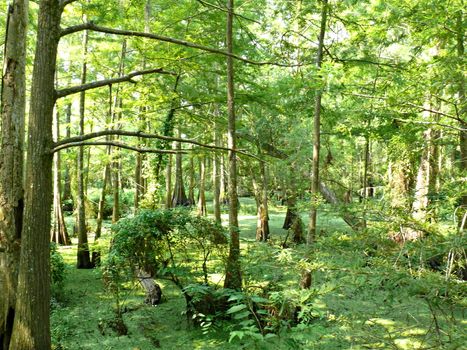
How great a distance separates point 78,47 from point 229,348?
7.84 m

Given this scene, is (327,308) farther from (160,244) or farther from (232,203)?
(160,244)

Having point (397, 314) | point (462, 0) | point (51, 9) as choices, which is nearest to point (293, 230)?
point (397, 314)

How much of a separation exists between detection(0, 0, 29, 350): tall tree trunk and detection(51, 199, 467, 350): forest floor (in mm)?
1068

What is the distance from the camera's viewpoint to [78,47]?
356 inches

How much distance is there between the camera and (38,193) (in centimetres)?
340

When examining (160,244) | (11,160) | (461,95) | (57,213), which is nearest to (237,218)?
(160,244)

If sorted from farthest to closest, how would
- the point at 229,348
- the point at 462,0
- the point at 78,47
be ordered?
the point at 78,47
the point at 229,348
the point at 462,0

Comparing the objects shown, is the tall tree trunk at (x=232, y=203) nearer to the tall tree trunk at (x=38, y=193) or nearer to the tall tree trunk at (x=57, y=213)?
the tall tree trunk at (x=38, y=193)

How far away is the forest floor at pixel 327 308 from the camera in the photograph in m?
2.37

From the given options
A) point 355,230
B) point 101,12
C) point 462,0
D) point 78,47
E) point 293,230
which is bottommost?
point 293,230

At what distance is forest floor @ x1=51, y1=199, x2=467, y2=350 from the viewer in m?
2.37

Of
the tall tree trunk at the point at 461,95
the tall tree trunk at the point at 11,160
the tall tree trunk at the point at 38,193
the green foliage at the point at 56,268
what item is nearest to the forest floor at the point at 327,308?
the green foliage at the point at 56,268

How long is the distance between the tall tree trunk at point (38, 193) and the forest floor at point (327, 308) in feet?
5.26

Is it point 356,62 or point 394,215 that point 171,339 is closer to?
point 394,215
